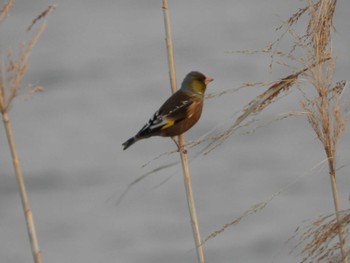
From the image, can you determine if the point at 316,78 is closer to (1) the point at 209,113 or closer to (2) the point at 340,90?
(2) the point at 340,90

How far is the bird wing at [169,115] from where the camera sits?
4.50m

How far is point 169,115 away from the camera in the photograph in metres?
4.56

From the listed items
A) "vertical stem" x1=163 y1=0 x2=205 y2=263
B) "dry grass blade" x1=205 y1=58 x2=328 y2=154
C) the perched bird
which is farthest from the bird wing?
"dry grass blade" x1=205 y1=58 x2=328 y2=154

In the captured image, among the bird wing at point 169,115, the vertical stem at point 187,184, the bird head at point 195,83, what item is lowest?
the vertical stem at point 187,184

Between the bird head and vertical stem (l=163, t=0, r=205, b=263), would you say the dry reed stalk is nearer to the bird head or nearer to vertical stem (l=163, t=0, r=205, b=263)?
vertical stem (l=163, t=0, r=205, b=263)

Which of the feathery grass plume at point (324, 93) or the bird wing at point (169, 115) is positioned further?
the bird wing at point (169, 115)

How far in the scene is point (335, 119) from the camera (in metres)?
3.19

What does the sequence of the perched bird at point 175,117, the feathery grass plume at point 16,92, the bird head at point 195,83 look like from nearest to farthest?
the feathery grass plume at point 16,92
the perched bird at point 175,117
the bird head at point 195,83

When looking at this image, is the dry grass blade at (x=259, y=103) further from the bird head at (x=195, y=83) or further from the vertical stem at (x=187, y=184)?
the bird head at (x=195, y=83)

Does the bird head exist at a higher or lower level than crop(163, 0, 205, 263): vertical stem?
higher

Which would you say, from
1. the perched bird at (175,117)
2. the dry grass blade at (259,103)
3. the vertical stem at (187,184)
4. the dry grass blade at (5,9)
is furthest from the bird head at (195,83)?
the dry grass blade at (5,9)

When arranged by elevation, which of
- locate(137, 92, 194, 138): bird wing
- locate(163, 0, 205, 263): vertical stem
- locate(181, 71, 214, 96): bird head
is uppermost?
locate(181, 71, 214, 96): bird head

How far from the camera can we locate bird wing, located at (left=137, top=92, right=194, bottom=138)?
4.50 m

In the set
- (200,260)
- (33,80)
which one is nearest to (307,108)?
(200,260)
